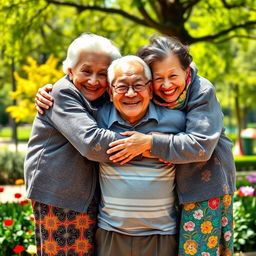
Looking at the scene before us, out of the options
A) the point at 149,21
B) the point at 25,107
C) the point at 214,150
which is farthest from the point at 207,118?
the point at 25,107

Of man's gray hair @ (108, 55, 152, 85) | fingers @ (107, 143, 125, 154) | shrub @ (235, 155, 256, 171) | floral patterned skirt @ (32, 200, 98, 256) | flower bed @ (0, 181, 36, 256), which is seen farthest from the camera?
shrub @ (235, 155, 256, 171)

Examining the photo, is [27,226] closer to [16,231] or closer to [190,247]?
[16,231]

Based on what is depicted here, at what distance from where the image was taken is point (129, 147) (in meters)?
2.11

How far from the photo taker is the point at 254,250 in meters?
4.39

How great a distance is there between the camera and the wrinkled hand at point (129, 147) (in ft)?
6.89

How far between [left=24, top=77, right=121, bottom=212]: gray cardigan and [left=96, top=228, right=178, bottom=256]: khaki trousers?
8.8 inches

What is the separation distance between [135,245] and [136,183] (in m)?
0.34

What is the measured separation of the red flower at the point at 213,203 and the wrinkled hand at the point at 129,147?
0.48 m

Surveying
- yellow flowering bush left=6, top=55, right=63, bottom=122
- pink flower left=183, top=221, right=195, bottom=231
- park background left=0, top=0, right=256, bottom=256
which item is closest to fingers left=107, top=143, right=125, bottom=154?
pink flower left=183, top=221, right=195, bottom=231

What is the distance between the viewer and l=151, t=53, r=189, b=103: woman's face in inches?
86.8

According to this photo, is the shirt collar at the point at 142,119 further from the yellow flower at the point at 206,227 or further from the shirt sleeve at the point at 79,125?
the yellow flower at the point at 206,227

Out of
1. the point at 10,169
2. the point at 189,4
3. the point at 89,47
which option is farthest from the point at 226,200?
the point at 10,169

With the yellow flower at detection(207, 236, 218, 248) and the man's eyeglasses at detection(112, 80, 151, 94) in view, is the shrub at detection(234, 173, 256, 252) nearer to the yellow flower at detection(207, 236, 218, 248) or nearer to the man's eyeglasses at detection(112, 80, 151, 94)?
the yellow flower at detection(207, 236, 218, 248)

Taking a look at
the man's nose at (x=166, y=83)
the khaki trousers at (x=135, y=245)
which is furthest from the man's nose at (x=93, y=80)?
the khaki trousers at (x=135, y=245)
